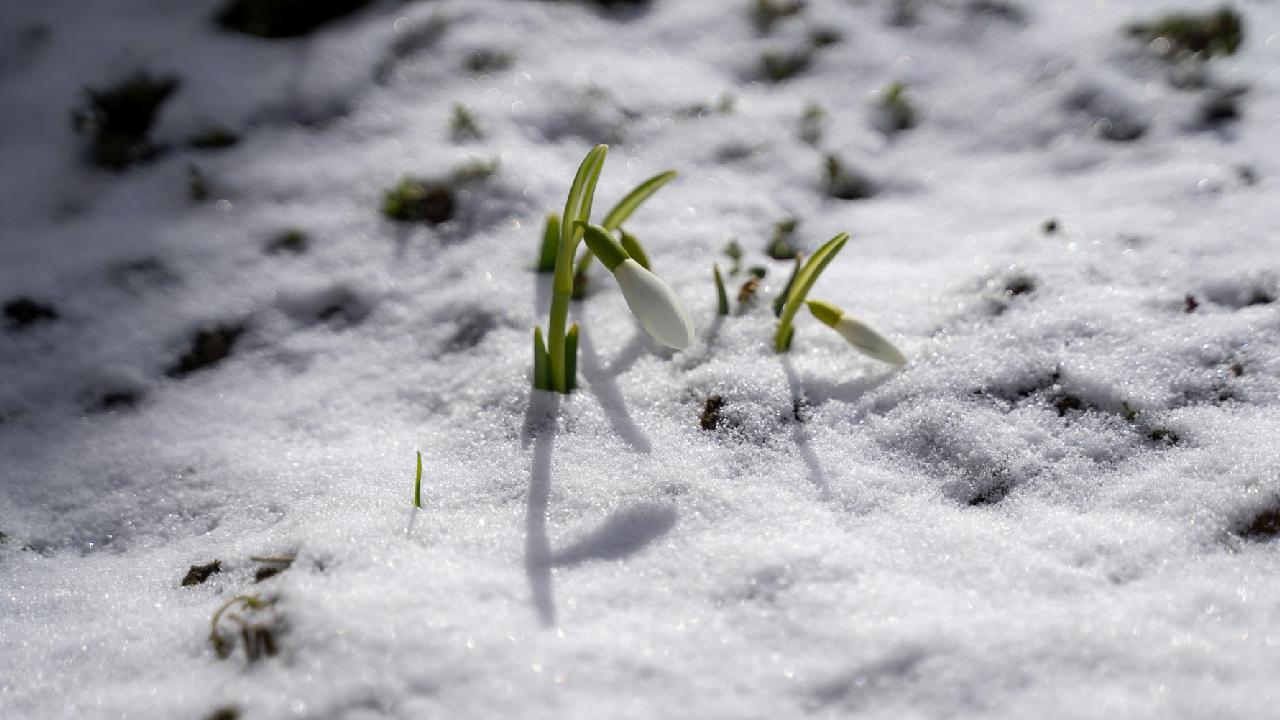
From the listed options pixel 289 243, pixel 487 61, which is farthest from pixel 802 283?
pixel 487 61

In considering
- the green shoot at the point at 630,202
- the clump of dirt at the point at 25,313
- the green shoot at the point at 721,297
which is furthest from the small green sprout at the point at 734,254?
the clump of dirt at the point at 25,313

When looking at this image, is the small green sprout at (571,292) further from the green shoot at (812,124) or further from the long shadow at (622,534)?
the green shoot at (812,124)

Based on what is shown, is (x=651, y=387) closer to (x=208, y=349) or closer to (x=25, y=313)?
(x=208, y=349)

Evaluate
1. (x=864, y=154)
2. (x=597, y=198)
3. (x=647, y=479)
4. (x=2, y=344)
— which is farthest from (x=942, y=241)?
(x=2, y=344)

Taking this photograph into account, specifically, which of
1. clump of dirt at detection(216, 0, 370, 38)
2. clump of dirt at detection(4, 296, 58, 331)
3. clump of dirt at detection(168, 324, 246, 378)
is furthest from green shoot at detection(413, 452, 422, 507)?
clump of dirt at detection(216, 0, 370, 38)

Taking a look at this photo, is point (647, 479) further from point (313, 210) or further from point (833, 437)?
point (313, 210)
